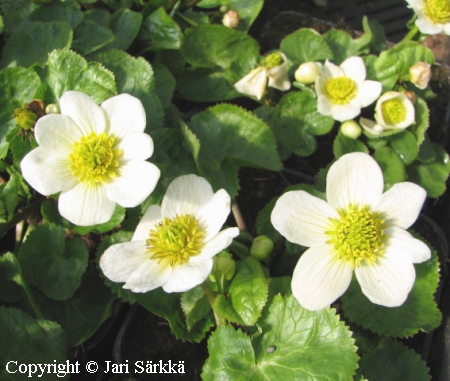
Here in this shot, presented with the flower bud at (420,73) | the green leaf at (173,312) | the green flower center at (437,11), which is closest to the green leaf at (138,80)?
the green leaf at (173,312)

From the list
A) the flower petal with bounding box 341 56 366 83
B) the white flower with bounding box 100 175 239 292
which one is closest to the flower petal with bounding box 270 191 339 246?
the white flower with bounding box 100 175 239 292

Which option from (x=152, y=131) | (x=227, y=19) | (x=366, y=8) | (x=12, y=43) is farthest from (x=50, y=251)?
(x=366, y=8)

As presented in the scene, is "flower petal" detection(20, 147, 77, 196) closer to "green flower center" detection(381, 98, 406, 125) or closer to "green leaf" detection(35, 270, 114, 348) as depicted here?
"green leaf" detection(35, 270, 114, 348)

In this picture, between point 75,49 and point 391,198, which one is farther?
point 75,49

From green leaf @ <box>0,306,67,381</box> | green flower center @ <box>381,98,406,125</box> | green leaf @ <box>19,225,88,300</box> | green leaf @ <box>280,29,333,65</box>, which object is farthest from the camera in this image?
green leaf @ <box>280,29,333,65</box>

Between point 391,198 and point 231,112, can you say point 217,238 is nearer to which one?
point 391,198

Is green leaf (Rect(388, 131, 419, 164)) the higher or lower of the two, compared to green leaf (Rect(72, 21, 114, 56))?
lower

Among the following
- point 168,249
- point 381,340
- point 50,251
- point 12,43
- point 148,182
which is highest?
→ point 12,43
